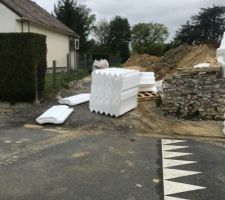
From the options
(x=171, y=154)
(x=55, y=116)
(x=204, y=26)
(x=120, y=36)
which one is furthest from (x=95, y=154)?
(x=120, y=36)

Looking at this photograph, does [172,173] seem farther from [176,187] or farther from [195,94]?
[195,94]

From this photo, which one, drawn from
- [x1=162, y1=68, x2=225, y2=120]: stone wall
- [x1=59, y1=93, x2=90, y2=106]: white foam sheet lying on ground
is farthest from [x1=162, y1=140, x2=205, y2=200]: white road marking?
[x1=59, y1=93, x2=90, y2=106]: white foam sheet lying on ground

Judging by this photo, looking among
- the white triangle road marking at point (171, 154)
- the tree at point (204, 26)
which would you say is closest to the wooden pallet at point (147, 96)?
the white triangle road marking at point (171, 154)

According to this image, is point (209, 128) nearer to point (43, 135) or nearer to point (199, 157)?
point (199, 157)

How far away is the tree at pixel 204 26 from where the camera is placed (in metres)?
52.6

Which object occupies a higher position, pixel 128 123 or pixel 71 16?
pixel 71 16

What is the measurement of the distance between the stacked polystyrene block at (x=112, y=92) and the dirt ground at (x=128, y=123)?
22 cm

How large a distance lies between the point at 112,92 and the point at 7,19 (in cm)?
1541

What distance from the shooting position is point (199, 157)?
786 centimetres

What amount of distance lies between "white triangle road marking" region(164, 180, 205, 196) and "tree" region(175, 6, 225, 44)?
48.0 metres

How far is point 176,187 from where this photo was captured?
20.0 ft

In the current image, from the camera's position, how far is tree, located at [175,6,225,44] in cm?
5259

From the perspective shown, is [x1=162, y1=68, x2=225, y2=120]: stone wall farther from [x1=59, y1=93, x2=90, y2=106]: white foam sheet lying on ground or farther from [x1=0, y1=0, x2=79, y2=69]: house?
[x1=0, y1=0, x2=79, y2=69]: house

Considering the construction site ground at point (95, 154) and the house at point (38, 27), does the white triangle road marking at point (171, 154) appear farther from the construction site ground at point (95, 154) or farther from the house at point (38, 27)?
the house at point (38, 27)
